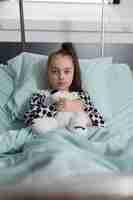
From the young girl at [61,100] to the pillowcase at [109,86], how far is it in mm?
90

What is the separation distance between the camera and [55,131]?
134cm

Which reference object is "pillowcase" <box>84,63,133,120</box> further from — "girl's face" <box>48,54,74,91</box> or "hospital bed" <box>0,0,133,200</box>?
"girl's face" <box>48,54,74,91</box>

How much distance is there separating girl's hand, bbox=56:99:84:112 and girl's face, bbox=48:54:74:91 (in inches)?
3.4

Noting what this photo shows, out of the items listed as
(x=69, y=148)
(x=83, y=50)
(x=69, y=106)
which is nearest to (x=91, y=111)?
(x=69, y=106)

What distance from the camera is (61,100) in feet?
5.50

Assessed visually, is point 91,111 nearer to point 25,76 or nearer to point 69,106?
point 69,106

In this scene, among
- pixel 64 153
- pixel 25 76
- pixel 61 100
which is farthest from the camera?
pixel 25 76

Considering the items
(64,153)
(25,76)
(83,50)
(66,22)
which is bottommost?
(64,153)

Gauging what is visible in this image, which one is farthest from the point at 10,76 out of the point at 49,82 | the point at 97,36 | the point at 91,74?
the point at 97,36

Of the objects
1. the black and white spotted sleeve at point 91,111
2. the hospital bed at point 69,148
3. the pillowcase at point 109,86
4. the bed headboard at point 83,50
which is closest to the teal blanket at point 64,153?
the hospital bed at point 69,148

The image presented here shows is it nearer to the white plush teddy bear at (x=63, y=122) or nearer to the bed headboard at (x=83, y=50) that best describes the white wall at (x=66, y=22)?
the bed headboard at (x=83, y=50)

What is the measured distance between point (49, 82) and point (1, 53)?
0.55 m

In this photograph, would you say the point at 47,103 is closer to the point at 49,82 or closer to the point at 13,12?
the point at 49,82

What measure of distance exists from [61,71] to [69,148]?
594mm
